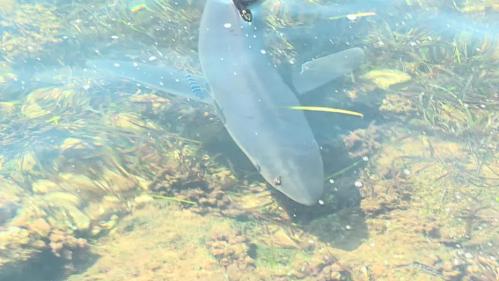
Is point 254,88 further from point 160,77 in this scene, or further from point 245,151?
point 160,77

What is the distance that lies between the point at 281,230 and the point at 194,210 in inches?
30.4

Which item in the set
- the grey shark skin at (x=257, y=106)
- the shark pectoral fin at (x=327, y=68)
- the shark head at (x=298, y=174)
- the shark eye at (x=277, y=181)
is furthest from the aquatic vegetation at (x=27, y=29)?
the shark eye at (x=277, y=181)

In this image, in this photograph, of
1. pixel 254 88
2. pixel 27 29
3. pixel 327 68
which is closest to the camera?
pixel 254 88

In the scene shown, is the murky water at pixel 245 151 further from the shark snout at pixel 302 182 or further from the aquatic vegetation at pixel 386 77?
the shark snout at pixel 302 182

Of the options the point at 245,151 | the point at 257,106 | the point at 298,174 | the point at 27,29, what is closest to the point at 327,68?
the point at 257,106

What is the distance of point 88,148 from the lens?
14.9ft

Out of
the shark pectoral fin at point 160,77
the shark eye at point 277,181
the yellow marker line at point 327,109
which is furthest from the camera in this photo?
the shark pectoral fin at point 160,77

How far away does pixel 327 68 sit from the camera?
198 inches

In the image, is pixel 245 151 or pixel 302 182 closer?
pixel 302 182

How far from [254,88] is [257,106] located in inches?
8.9

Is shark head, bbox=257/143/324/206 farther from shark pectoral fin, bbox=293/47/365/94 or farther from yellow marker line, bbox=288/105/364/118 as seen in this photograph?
shark pectoral fin, bbox=293/47/365/94

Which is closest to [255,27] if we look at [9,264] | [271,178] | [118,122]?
[118,122]

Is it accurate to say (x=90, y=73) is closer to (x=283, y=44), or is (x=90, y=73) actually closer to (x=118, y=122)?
(x=118, y=122)

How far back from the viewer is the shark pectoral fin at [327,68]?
16.1 ft
